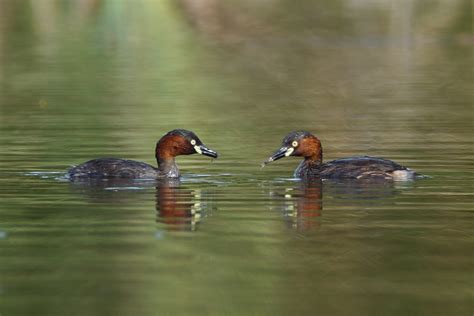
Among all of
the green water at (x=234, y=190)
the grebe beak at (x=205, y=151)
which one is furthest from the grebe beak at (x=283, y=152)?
the grebe beak at (x=205, y=151)

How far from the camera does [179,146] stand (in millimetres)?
16953

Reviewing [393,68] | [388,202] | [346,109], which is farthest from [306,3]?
[388,202]

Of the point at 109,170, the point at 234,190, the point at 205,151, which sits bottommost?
the point at 234,190

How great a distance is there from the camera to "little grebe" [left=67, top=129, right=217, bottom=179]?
16156 millimetres

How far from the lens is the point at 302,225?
1262cm

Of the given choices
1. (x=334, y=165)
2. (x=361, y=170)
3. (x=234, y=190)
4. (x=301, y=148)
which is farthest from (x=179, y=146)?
(x=361, y=170)

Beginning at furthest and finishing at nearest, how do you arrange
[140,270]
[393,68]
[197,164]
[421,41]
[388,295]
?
[421,41] < [393,68] < [197,164] < [140,270] < [388,295]

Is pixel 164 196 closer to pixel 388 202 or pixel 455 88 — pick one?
pixel 388 202

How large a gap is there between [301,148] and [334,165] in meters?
0.71

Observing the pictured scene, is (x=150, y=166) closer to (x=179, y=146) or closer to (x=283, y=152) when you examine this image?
(x=179, y=146)

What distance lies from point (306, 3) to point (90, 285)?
5482cm

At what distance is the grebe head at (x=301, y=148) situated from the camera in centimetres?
1698

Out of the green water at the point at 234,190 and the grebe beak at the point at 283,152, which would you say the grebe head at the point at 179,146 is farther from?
the grebe beak at the point at 283,152

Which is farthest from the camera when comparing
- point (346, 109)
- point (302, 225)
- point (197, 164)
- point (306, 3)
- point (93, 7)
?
point (306, 3)
